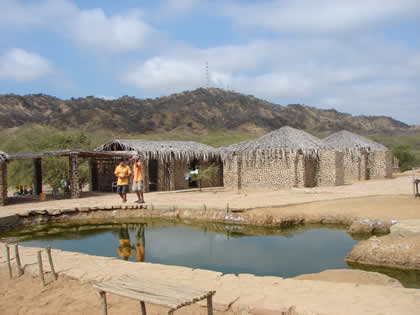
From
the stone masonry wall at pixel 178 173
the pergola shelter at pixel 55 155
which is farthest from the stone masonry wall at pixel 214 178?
the pergola shelter at pixel 55 155

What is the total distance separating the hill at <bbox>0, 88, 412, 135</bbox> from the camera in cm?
5181

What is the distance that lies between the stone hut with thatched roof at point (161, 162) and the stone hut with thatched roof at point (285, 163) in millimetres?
1944

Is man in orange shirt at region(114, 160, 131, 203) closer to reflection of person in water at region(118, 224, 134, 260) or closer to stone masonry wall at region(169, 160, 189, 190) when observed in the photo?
reflection of person in water at region(118, 224, 134, 260)

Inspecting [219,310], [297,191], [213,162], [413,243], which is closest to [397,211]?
[413,243]

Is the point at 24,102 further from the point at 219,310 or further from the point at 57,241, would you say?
the point at 219,310

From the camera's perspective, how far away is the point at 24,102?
191ft

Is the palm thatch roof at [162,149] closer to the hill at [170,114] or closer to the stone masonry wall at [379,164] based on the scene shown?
the stone masonry wall at [379,164]

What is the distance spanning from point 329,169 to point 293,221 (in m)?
9.48

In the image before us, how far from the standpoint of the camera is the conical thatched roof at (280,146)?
19.2 meters

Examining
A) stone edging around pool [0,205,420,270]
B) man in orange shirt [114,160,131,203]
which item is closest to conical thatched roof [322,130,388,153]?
stone edging around pool [0,205,420,270]

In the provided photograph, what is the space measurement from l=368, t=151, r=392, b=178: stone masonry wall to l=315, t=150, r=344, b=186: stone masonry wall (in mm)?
6221

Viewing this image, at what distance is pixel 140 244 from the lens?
914 cm

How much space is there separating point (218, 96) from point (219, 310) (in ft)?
224

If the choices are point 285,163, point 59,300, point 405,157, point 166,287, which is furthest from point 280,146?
point 405,157
